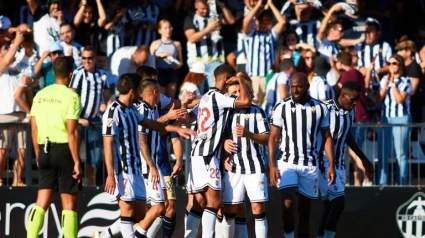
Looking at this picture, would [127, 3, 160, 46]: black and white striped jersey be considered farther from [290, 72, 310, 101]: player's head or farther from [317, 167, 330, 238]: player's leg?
[290, 72, 310, 101]: player's head

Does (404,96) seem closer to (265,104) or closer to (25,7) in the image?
(265,104)

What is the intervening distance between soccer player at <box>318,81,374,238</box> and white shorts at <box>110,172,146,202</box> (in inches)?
102

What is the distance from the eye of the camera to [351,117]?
51.9ft

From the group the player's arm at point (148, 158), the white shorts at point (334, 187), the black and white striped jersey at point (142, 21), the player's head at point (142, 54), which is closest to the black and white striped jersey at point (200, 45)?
the black and white striped jersey at point (142, 21)

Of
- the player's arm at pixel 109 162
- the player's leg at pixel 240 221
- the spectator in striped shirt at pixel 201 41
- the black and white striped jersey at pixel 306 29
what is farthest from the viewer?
the black and white striped jersey at pixel 306 29

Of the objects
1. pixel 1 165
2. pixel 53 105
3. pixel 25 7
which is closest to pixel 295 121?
pixel 53 105

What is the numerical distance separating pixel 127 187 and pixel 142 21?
633cm

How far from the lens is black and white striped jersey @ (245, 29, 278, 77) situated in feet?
63.7

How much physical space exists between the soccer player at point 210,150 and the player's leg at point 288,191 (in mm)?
877

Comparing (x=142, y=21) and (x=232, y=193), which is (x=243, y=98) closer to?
(x=232, y=193)

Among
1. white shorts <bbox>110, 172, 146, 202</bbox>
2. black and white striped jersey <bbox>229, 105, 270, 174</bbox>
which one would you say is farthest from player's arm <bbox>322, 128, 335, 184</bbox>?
white shorts <bbox>110, 172, 146, 202</bbox>

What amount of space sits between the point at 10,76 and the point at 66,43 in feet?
3.84

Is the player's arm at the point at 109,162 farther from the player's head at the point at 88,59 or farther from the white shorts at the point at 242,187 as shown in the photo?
the player's head at the point at 88,59

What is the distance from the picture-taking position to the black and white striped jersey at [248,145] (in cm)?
1505
